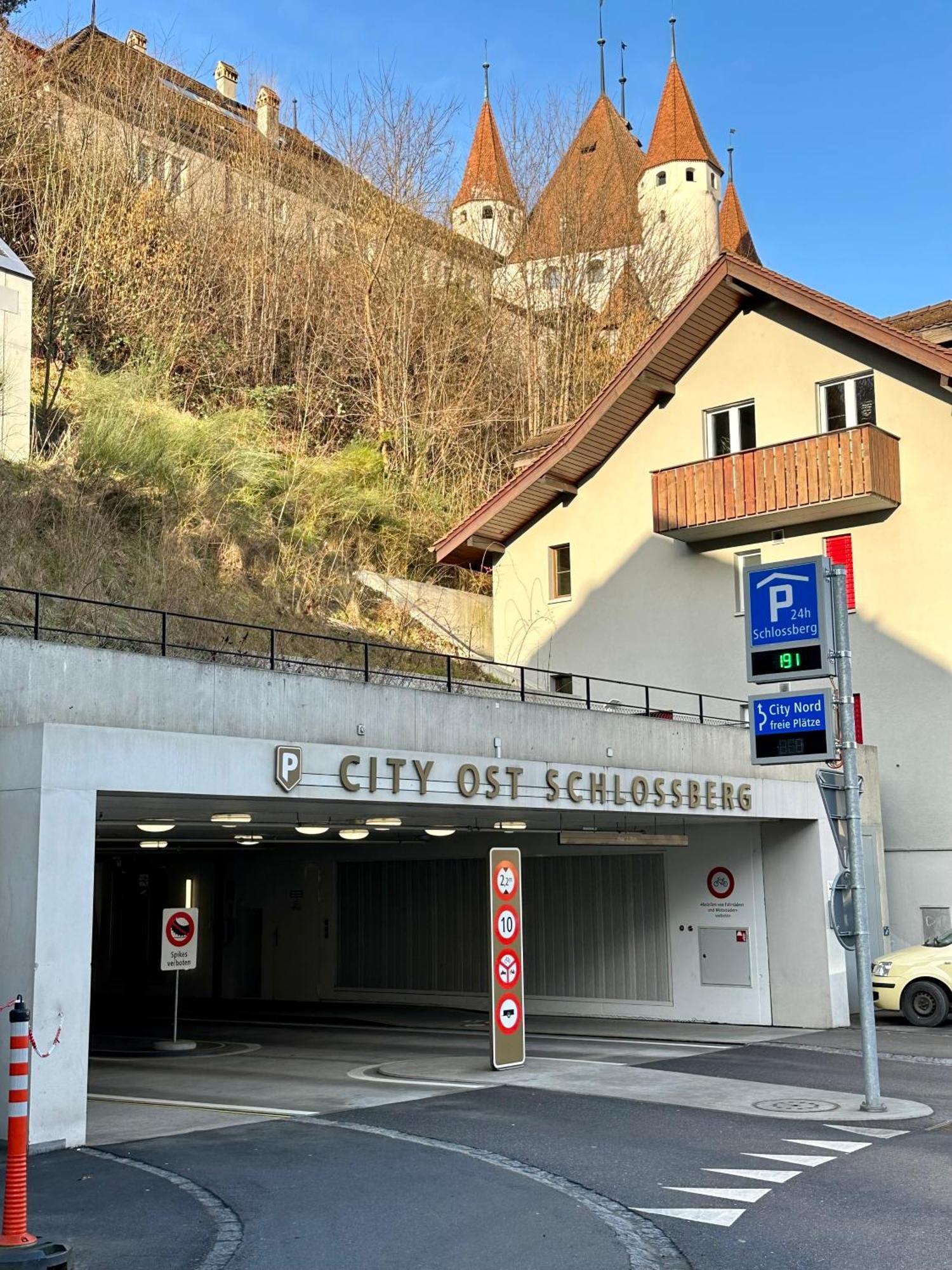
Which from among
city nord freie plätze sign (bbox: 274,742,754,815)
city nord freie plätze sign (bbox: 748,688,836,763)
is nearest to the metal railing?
city nord freie plätze sign (bbox: 274,742,754,815)

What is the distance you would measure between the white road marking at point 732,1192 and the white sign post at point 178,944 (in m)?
11.4

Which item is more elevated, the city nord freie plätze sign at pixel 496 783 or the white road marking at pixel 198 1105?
the city nord freie plätze sign at pixel 496 783

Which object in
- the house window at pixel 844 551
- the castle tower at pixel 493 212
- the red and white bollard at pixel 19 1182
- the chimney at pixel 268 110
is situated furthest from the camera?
the castle tower at pixel 493 212

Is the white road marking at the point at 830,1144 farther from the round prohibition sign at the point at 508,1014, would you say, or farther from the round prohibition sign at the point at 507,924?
the round prohibition sign at the point at 508,1014

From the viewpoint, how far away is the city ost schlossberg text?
1461 cm

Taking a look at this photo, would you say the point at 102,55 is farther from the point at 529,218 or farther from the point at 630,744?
the point at 630,744

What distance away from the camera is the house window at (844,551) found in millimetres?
27016

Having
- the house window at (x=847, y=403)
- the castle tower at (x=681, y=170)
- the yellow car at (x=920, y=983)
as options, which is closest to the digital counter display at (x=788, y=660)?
the yellow car at (x=920, y=983)

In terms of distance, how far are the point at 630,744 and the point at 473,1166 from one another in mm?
9072

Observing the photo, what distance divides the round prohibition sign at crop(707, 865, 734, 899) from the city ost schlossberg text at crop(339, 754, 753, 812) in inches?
88.6

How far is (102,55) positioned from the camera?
1475 inches

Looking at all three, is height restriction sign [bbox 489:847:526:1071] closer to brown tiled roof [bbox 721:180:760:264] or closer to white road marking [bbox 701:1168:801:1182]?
white road marking [bbox 701:1168:801:1182]

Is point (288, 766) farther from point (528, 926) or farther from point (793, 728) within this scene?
point (528, 926)

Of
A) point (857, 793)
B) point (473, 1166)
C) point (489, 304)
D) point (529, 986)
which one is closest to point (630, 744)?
point (857, 793)
